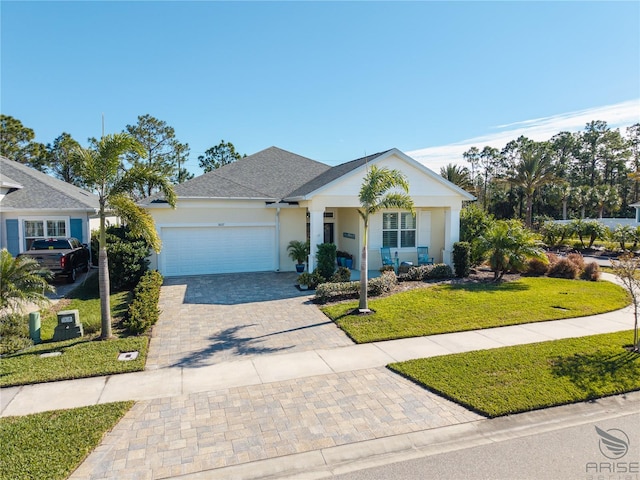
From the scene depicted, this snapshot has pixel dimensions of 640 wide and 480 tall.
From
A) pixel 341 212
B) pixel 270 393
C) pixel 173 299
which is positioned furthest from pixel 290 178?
pixel 270 393

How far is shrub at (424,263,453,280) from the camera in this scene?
53.6ft

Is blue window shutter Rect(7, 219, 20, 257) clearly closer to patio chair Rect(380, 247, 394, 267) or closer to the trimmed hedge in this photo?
the trimmed hedge

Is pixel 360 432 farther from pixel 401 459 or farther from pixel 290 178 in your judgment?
pixel 290 178

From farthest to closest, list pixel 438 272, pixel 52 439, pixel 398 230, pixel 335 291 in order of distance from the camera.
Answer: pixel 398 230 → pixel 438 272 → pixel 335 291 → pixel 52 439

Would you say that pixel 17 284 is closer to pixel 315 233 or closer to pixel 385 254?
pixel 315 233

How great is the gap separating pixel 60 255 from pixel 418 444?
50.7ft

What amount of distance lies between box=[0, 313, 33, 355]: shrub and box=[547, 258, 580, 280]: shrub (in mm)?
19118

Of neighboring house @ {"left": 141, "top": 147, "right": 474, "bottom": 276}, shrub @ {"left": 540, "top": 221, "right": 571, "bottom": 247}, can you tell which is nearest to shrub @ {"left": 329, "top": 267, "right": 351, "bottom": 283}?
neighboring house @ {"left": 141, "top": 147, "right": 474, "bottom": 276}

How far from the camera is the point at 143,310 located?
33.4 ft

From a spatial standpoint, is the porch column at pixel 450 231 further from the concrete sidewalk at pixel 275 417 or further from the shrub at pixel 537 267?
the concrete sidewalk at pixel 275 417

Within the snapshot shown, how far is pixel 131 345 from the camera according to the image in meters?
8.62

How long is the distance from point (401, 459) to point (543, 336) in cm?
632

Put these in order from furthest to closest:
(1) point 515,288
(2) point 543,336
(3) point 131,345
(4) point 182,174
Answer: (4) point 182,174 → (1) point 515,288 → (2) point 543,336 → (3) point 131,345

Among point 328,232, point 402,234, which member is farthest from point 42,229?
point 402,234
